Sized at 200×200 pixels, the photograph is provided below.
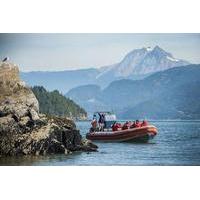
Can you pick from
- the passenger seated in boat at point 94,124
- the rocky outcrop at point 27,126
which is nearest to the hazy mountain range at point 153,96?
the passenger seated in boat at point 94,124

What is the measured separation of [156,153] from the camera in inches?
405

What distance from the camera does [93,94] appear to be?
34.6ft

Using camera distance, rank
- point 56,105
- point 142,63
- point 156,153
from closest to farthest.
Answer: point 156,153 → point 56,105 → point 142,63

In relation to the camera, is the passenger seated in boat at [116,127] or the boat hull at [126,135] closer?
the boat hull at [126,135]

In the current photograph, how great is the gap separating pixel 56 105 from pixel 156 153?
4.20 ft

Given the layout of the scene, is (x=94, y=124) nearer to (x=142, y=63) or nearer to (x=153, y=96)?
(x=153, y=96)

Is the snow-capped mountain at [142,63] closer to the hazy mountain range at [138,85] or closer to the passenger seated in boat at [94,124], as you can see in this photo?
the hazy mountain range at [138,85]

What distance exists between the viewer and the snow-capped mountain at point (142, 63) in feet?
33.8

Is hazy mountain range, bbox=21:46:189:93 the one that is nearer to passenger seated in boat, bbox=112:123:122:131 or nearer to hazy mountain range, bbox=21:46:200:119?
hazy mountain range, bbox=21:46:200:119

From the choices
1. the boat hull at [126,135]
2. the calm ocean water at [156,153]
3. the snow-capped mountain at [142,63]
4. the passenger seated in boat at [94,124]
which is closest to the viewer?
the calm ocean water at [156,153]

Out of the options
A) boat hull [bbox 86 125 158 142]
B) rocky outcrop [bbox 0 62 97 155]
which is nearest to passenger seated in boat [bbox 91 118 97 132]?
boat hull [bbox 86 125 158 142]

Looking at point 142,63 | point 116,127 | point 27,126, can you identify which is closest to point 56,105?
point 27,126
